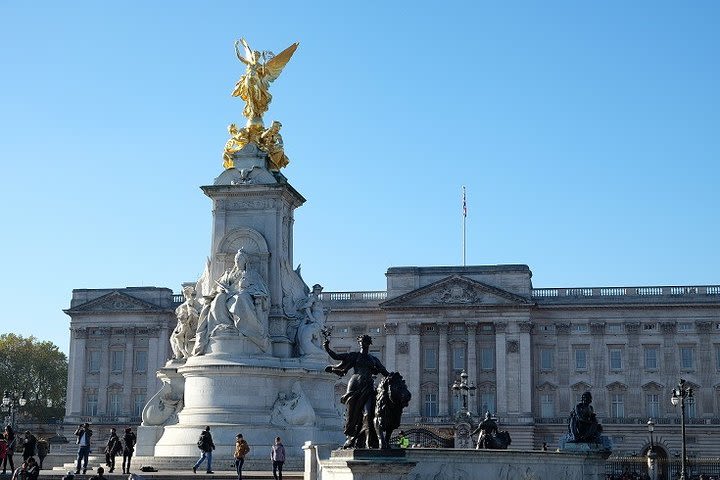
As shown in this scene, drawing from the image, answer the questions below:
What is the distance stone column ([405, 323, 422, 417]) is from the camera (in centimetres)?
9212

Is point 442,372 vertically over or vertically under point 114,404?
over

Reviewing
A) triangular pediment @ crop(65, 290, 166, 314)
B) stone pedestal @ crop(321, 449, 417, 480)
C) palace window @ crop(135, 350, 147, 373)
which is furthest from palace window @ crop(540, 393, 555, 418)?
stone pedestal @ crop(321, 449, 417, 480)

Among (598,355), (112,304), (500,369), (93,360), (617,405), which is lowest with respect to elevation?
(617,405)

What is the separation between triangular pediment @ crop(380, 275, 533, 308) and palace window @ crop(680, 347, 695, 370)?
563 inches

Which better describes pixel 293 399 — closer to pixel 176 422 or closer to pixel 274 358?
pixel 274 358

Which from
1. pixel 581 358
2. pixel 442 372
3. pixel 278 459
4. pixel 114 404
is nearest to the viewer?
pixel 278 459

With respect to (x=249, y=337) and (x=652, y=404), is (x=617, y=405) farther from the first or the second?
(x=249, y=337)

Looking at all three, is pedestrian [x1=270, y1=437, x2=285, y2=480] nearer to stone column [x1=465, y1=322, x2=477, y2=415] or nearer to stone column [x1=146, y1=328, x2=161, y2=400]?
stone column [x1=465, y1=322, x2=477, y2=415]

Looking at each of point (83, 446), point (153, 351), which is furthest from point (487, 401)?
point (83, 446)

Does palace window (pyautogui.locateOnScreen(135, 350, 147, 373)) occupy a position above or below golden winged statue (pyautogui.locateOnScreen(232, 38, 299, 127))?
below

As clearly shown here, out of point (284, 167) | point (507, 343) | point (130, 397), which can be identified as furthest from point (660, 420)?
point (284, 167)

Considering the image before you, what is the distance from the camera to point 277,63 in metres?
36.6

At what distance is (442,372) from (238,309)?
201ft

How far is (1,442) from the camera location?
32.8 metres
